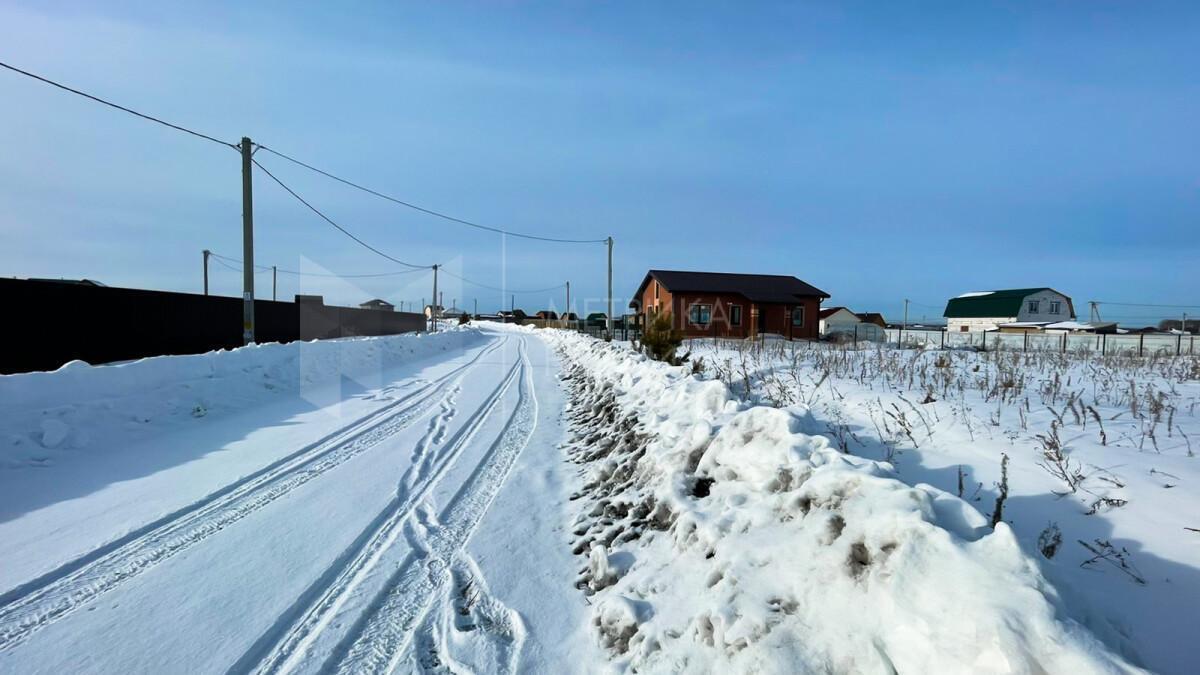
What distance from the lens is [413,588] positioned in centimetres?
333

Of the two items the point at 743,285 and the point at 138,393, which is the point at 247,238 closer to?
the point at 138,393

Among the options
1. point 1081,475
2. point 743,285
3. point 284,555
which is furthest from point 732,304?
point 284,555

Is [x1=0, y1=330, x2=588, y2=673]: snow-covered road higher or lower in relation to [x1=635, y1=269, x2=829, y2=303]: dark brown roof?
lower

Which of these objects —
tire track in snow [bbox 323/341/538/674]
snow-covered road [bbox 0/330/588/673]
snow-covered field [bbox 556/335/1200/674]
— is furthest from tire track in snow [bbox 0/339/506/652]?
snow-covered field [bbox 556/335/1200/674]

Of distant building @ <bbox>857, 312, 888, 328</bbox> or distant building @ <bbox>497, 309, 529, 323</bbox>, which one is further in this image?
distant building @ <bbox>497, 309, 529, 323</bbox>

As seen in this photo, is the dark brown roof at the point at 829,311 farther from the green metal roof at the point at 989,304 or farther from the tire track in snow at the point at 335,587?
the tire track in snow at the point at 335,587

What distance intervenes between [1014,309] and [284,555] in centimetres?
6698

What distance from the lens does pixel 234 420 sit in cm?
808

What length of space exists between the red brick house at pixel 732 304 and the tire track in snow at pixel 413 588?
29.8 metres

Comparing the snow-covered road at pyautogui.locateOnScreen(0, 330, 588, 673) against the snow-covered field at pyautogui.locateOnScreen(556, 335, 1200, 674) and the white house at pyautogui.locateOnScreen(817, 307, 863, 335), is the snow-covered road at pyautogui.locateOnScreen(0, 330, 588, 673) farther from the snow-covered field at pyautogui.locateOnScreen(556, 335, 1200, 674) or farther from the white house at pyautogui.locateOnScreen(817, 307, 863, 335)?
the white house at pyautogui.locateOnScreen(817, 307, 863, 335)

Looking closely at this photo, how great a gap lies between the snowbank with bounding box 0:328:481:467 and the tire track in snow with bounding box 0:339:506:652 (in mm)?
2559

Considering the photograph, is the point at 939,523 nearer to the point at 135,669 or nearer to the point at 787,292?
the point at 135,669

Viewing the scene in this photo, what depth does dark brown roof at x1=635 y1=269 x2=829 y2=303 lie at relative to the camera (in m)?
36.7

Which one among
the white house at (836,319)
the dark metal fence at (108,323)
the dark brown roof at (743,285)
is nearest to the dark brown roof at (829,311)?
the white house at (836,319)
